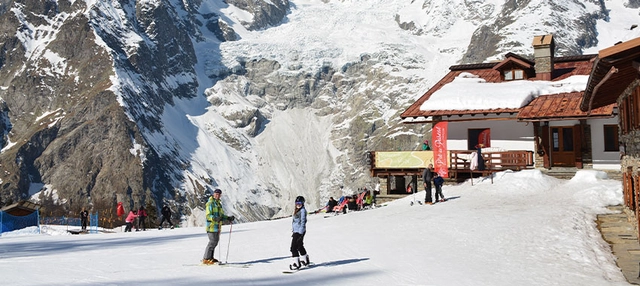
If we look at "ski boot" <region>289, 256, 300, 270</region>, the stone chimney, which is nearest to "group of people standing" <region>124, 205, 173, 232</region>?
"ski boot" <region>289, 256, 300, 270</region>

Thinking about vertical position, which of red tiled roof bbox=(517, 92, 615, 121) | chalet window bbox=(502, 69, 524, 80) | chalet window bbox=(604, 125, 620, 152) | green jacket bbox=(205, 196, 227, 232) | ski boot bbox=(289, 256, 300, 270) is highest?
chalet window bbox=(502, 69, 524, 80)

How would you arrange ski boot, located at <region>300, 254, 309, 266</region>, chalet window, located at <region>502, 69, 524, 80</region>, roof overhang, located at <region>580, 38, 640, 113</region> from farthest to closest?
chalet window, located at <region>502, 69, 524, 80</region> → ski boot, located at <region>300, 254, 309, 266</region> → roof overhang, located at <region>580, 38, 640, 113</region>

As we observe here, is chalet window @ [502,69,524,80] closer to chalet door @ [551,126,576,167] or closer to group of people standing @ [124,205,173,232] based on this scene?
chalet door @ [551,126,576,167]

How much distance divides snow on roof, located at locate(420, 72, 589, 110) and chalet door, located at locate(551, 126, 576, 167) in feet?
7.47

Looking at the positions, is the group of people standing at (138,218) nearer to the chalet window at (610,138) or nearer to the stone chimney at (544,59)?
the chalet window at (610,138)

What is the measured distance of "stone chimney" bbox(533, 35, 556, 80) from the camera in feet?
125

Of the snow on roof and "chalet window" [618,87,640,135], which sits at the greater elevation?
the snow on roof

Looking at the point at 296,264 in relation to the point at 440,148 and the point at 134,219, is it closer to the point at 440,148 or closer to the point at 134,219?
the point at 134,219

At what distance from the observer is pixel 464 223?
70.6ft

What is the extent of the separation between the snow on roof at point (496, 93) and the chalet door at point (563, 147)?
228 centimetres

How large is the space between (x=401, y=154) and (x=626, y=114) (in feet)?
58.2

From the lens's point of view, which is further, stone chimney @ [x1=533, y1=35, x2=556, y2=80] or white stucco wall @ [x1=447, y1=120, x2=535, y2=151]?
stone chimney @ [x1=533, y1=35, x2=556, y2=80]

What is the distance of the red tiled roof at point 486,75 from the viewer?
33.9 meters

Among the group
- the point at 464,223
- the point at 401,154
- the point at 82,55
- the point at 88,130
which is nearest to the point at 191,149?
the point at 88,130
